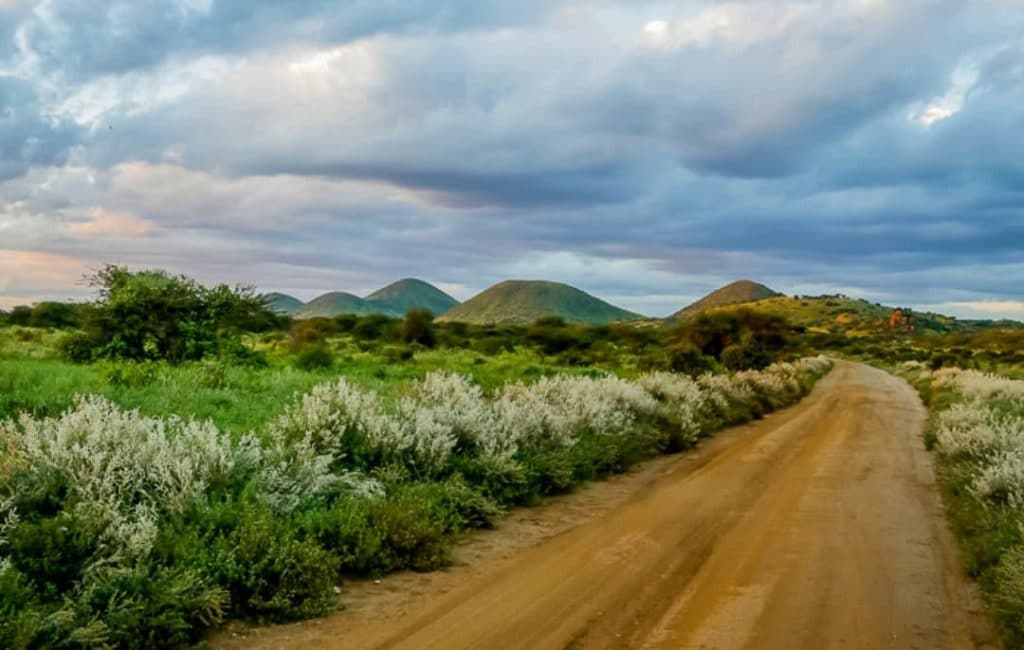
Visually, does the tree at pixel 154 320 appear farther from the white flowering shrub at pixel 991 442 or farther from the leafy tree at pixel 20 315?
the leafy tree at pixel 20 315

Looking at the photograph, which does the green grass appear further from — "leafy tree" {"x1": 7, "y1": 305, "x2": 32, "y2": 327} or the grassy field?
"leafy tree" {"x1": 7, "y1": 305, "x2": 32, "y2": 327}

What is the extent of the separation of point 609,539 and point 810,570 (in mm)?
2194

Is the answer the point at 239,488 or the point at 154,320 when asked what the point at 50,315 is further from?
the point at 239,488

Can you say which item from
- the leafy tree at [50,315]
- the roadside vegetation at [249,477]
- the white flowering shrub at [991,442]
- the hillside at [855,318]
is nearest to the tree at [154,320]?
the roadside vegetation at [249,477]

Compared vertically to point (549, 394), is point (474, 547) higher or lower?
lower

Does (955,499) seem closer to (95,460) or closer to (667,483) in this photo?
(667,483)

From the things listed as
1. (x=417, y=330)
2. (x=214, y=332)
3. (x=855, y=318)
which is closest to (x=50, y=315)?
(x=417, y=330)

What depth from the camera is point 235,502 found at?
325 inches

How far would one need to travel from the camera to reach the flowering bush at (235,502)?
5.96m

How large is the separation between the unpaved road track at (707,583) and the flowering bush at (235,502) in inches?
20.4

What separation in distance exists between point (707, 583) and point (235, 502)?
14.8ft

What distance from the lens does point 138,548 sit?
252 inches

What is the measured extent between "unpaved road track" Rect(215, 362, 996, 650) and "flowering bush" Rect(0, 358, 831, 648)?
52 centimetres

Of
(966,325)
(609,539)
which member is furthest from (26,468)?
(966,325)
